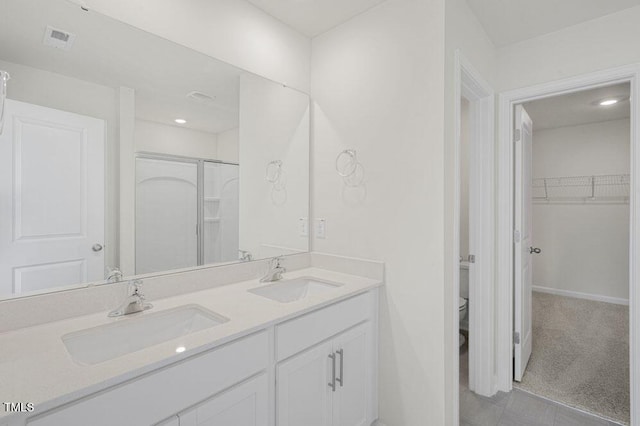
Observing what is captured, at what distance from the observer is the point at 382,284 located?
1.78m

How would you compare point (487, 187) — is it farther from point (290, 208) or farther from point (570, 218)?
point (570, 218)

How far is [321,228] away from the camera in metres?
2.10

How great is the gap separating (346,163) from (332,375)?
118cm

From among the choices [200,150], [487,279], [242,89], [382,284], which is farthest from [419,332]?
[242,89]

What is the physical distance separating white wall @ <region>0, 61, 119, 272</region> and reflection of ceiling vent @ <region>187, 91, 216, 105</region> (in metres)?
0.37

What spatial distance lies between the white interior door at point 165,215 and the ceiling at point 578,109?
3116mm

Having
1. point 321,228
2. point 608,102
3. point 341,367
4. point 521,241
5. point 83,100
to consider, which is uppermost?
point 608,102

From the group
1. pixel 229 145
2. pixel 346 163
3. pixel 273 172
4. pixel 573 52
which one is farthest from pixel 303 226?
pixel 573 52

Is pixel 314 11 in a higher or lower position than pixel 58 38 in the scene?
higher

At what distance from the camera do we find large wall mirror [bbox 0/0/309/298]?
112 centimetres

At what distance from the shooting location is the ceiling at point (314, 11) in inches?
70.4

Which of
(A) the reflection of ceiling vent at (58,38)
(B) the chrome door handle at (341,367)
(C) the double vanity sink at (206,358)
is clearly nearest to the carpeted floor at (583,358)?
(C) the double vanity sink at (206,358)

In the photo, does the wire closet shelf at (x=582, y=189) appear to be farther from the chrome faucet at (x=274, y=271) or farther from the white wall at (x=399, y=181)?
the chrome faucet at (x=274, y=271)

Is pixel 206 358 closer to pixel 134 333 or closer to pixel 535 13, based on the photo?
pixel 134 333
